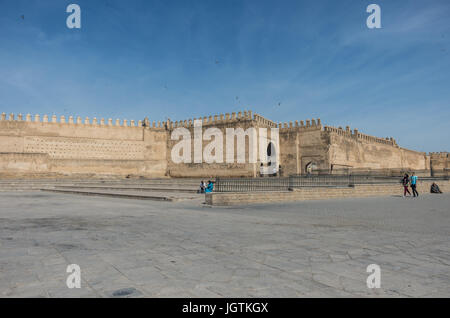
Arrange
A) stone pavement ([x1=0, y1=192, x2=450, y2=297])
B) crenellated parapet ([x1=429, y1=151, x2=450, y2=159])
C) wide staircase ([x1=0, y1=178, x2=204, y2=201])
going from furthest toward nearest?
crenellated parapet ([x1=429, y1=151, x2=450, y2=159])
wide staircase ([x1=0, y1=178, x2=204, y2=201])
stone pavement ([x1=0, y1=192, x2=450, y2=297])

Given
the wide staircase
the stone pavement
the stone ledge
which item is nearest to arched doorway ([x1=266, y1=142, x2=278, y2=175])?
the wide staircase

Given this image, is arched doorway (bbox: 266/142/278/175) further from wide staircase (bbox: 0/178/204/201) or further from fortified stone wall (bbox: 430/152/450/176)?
fortified stone wall (bbox: 430/152/450/176)

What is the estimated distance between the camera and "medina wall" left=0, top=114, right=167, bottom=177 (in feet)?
83.0

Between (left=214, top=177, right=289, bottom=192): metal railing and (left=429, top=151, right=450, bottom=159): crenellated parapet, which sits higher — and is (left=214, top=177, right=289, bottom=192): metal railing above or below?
below

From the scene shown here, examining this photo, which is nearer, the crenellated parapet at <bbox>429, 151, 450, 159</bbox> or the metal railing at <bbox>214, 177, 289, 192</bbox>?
the metal railing at <bbox>214, 177, 289, 192</bbox>

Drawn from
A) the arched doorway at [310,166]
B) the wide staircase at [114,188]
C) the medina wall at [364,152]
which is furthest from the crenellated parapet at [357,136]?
the wide staircase at [114,188]

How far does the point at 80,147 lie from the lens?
27.8m

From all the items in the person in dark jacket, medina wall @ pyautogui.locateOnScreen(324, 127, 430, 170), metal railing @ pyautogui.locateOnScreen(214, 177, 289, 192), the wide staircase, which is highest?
medina wall @ pyautogui.locateOnScreen(324, 127, 430, 170)

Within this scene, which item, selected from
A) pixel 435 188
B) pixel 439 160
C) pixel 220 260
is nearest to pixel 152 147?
pixel 435 188

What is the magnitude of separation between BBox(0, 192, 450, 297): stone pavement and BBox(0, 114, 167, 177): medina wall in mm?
23918

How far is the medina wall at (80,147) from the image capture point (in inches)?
997
